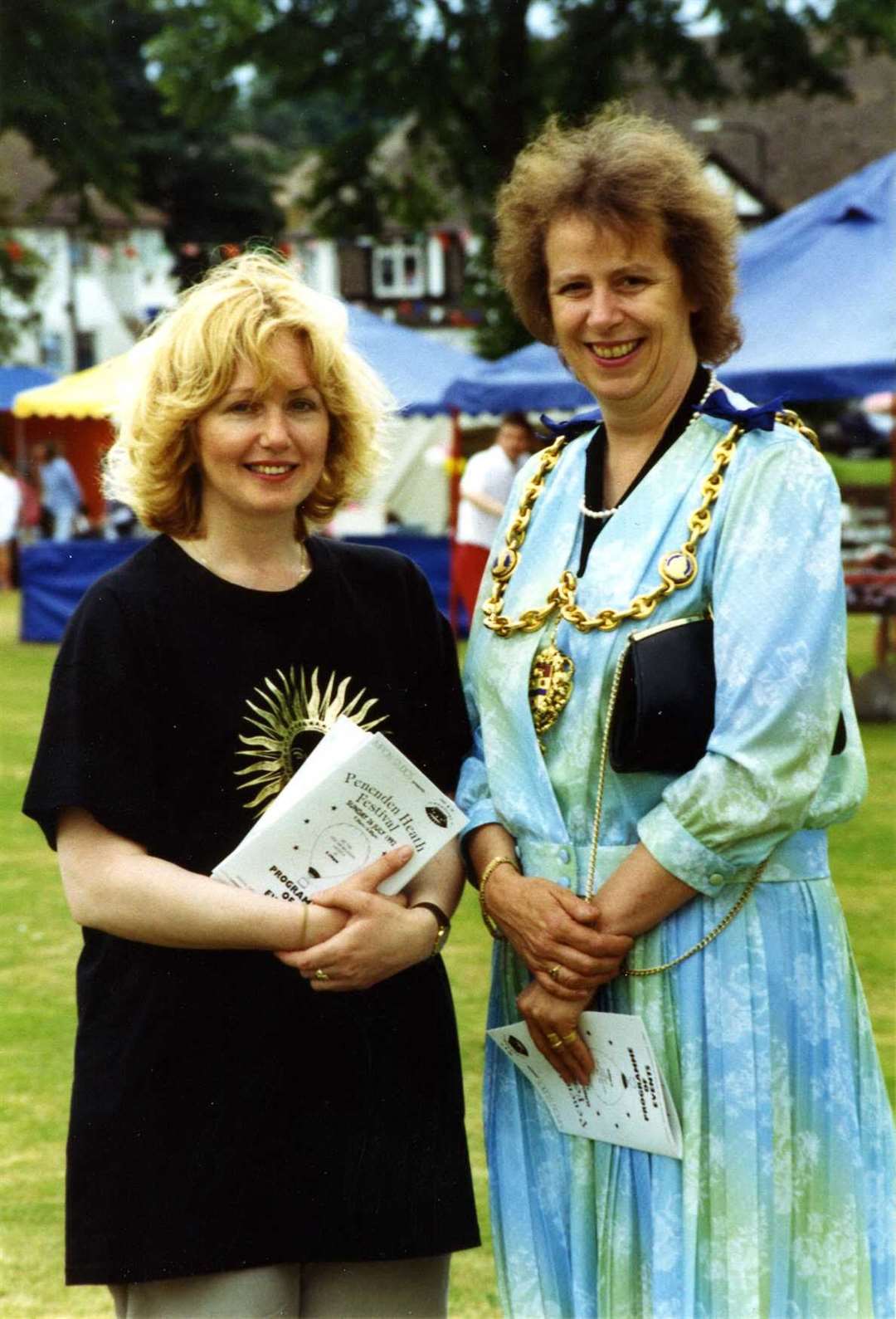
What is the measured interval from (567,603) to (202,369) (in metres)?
0.64

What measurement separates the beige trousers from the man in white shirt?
1120 centimetres

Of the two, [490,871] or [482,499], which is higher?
[490,871]

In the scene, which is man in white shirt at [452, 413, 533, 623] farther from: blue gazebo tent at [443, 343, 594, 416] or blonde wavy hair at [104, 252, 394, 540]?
blonde wavy hair at [104, 252, 394, 540]

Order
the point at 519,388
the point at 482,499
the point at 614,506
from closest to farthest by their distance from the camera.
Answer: the point at 614,506
the point at 482,499
the point at 519,388

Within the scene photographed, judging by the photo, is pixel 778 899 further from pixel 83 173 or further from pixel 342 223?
pixel 342 223

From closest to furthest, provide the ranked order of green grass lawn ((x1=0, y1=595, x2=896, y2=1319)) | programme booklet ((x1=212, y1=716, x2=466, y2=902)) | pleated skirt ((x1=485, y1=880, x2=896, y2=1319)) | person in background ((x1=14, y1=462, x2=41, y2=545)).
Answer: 1. programme booklet ((x1=212, y1=716, x2=466, y2=902))
2. pleated skirt ((x1=485, y1=880, x2=896, y2=1319))
3. green grass lawn ((x1=0, y1=595, x2=896, y2=1319))
4. person in background ((x1=14, y1=462, x2=41, y2=545))

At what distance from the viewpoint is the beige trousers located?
255 cm

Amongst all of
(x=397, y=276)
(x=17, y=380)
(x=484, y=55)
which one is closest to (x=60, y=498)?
(x=17, y=380)

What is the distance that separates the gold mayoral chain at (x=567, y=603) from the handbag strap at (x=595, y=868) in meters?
0.07

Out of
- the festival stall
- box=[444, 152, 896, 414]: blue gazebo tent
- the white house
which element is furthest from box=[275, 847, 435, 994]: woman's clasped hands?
the white house

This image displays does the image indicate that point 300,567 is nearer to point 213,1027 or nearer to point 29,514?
point 213,1027

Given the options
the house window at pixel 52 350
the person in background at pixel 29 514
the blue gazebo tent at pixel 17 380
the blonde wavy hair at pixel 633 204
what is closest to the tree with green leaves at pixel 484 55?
the person in background at pixel 29 514

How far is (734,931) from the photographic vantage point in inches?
105

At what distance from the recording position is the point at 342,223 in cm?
2692
